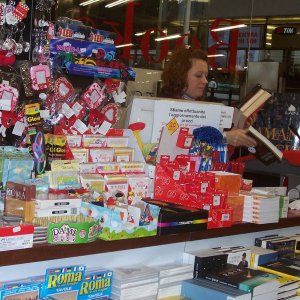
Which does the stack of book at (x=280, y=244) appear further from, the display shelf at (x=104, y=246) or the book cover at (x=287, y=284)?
the book cover at (x=287, y=284)

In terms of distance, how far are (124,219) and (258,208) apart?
81 cm

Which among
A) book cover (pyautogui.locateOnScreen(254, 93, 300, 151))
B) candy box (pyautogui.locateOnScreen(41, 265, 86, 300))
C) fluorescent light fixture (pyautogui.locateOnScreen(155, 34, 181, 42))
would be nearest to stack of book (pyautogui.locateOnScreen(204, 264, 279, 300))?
candy box (pyautogui.locateOnScreen(41, 265, 86, 300))

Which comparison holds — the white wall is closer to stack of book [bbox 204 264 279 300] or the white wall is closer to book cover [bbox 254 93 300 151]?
stack of book [bbox 204 264 279 300]

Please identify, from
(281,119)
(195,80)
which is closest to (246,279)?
(195,80)

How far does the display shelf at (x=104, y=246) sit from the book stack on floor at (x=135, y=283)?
0.11m

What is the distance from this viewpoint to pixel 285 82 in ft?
28.9

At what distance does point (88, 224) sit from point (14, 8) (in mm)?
978

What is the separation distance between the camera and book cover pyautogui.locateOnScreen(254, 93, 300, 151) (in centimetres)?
602

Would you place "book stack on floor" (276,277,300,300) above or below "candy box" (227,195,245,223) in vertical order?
below

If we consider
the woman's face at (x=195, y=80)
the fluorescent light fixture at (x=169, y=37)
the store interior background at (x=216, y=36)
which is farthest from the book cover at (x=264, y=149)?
the fluorescent light fixture at (x=169, y=37)

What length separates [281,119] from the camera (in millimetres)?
6117

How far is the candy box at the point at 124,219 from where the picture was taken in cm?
214

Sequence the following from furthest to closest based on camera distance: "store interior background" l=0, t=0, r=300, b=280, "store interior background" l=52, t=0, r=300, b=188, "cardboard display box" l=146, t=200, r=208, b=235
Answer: "store interior background" l=52, t=0, r=300, b=188 → "store interior background" l=0, t=0, r=300, b=280 → "cardboard display box" l=146, t=200, r=208, b=235

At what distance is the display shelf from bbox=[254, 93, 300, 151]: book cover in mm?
3310
